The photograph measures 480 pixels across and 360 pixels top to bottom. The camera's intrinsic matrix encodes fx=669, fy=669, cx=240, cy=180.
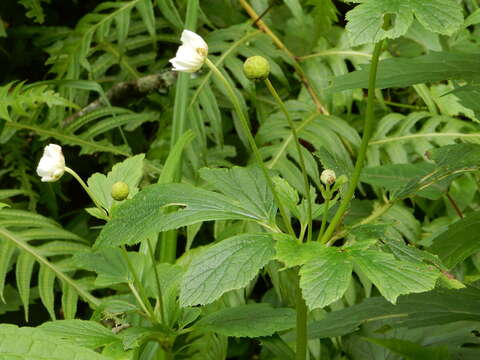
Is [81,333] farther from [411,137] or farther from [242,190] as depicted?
[411,137]

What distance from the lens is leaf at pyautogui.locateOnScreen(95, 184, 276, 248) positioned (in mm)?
774

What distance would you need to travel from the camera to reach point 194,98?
1.66m

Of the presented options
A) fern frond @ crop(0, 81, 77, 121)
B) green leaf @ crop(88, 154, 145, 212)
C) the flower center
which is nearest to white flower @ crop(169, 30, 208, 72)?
the flower center

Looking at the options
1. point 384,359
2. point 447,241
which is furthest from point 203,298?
point 384,359

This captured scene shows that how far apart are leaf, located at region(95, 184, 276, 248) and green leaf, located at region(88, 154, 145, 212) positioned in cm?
16

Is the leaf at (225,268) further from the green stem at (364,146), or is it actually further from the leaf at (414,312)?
the leaf at (414,312)

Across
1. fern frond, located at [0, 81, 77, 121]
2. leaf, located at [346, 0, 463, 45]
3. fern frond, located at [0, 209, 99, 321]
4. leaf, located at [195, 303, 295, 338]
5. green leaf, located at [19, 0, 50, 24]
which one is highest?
leaf, located at [346, 0, 463, 45]

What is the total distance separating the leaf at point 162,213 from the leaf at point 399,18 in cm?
26

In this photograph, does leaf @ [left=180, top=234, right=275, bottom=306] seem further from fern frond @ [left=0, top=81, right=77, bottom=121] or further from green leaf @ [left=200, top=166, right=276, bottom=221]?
fern frond @ [left=0, top=81, right=77, bottom=121]

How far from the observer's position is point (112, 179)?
1006 millimetres

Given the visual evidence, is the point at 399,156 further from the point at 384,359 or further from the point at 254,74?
the point at 254,74

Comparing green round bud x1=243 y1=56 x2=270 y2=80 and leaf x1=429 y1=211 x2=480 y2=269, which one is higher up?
green round bud x1=243 y1=56 x2=270 y2=80

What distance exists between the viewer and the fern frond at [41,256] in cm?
136

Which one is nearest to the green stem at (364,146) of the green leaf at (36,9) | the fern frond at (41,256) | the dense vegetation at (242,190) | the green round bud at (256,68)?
the dense vegetation at (242,190)
